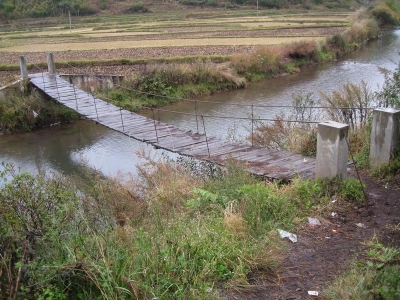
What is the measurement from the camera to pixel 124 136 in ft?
47.3

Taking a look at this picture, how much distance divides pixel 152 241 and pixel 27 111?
13.0 metres

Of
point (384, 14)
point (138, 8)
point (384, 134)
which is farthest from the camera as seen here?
point (138, 8)

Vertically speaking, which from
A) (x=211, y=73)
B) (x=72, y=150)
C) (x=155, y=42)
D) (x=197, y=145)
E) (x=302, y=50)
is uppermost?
(x=155, y=42)

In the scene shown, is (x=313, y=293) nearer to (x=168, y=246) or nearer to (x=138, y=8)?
(x=168, y=246)

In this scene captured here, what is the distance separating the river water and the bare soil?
4433 millimetres

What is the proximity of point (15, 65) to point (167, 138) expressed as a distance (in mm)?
14058

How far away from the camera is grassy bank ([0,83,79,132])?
15.6 meters

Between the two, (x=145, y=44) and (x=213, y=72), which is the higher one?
(x=145, y=44)

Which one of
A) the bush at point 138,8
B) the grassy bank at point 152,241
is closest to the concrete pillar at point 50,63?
the grassy bank at point 152,241

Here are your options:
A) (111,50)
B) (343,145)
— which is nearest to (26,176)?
(343,145)

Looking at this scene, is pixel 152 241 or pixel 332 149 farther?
pixel 332 149

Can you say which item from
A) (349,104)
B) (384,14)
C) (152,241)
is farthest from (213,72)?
(384,14)

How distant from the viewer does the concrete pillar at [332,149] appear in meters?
5.97

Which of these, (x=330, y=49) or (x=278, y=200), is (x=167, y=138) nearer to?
(x=278, y=200)
